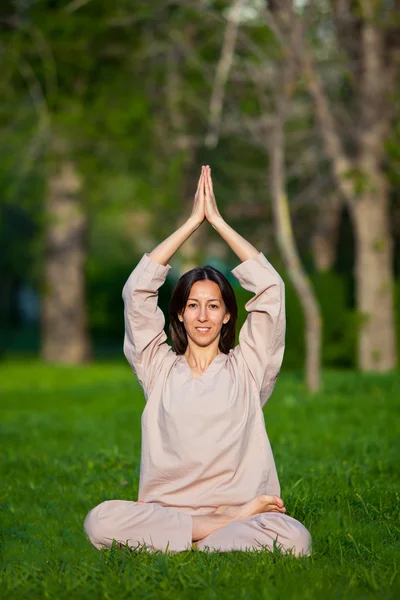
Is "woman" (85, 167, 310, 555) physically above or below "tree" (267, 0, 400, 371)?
below

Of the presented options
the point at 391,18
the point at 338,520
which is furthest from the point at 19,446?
the point at 391,18

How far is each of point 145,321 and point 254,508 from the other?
976 mm

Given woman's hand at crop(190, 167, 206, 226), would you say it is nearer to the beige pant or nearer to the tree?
the beige pant

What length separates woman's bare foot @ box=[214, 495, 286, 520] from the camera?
15.0ft

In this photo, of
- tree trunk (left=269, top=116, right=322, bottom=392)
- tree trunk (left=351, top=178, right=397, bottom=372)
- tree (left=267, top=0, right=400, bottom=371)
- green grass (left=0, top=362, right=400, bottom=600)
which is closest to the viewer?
green grass (left=0, top=362, right=400, bottom=600)

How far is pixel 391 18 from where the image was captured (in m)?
12.8

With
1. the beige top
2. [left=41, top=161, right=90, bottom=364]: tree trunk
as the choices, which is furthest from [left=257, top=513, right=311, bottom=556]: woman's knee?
[left=41, top=161, right=90, bottom=364]: tree trunk

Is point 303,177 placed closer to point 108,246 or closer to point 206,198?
point 206,198

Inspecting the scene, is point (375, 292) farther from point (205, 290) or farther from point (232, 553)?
point (232, 553)

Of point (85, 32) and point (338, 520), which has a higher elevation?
point (85, 32)

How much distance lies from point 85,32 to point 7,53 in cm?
124

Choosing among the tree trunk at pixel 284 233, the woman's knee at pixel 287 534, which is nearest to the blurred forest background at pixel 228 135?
the tree trunk at pixel 284 233

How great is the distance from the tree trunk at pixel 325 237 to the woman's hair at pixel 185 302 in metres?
16.7

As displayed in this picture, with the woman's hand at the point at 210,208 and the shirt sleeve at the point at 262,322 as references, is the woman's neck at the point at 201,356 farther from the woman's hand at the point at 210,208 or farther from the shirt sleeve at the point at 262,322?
the woman's hand at the point at 210,208
